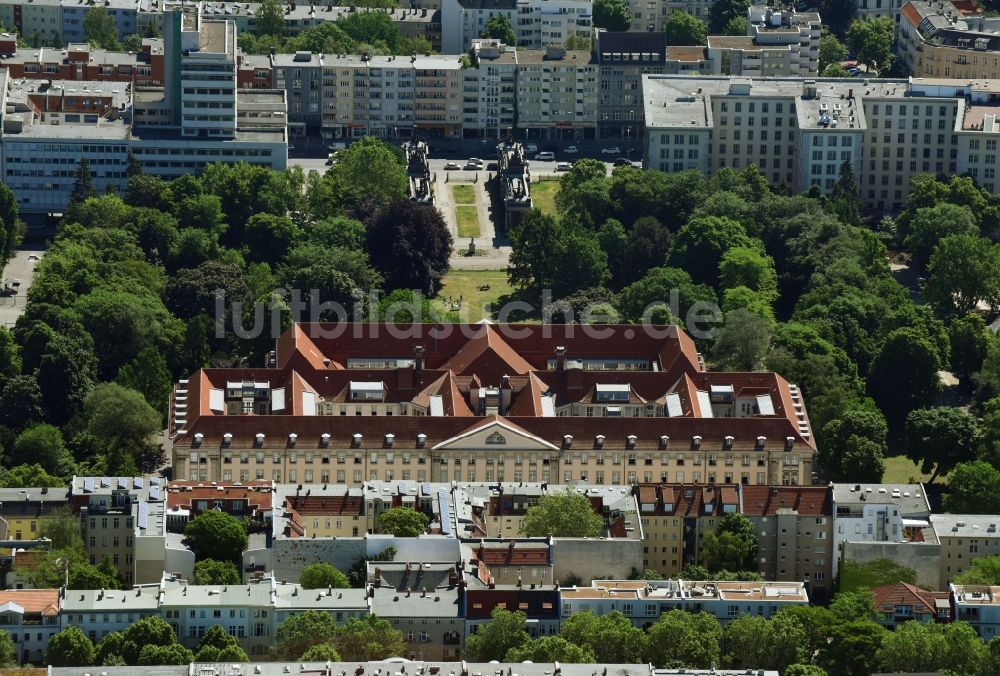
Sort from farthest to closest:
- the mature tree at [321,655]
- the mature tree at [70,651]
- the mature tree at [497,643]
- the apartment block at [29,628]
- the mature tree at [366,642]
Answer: the mature tree at [497,643] → the apartment block at [29,628] → the mature tree at [366,642] → the mature tree at [70,651] → the mature tree at [321,655]

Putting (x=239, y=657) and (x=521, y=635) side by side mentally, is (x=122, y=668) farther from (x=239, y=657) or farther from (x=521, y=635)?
(x=521, y=635)

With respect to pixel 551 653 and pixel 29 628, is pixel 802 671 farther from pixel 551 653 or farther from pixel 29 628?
pixel 29 628

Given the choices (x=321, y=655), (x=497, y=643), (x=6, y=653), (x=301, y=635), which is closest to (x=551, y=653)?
(x=497, y=643)

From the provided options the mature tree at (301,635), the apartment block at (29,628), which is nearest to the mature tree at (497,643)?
the mature tree at (301,635)

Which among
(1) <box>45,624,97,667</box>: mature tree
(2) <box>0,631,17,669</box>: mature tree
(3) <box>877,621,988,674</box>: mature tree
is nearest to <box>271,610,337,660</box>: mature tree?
(1) <box>45,624,97,667</box>: mature tree

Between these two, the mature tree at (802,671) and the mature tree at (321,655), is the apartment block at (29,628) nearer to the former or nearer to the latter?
the mature tree at (321,655)

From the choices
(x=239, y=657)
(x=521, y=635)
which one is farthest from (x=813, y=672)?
(x=239, y=657)
